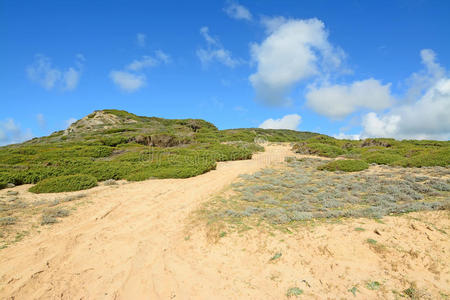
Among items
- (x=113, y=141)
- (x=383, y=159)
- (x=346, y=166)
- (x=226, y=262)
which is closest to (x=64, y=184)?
(x=226, y=262)

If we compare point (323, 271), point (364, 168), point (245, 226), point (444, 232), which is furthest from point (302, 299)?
point (364, 168)

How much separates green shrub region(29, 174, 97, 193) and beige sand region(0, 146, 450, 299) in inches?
175

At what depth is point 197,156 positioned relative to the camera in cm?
1694

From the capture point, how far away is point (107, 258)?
5113 mm

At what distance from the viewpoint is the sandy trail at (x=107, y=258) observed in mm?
4156

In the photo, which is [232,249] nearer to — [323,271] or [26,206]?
[323,271]

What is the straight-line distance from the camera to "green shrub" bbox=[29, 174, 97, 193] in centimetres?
1005

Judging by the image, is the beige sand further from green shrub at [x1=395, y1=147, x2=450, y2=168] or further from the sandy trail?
green shrub at [x1=395, y1=147, x2=450, y2=168]

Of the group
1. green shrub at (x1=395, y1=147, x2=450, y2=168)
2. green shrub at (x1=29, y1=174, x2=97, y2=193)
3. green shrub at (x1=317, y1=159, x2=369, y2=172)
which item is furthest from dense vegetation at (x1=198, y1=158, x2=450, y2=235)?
green shrub at (x1=29, y1=174, x2=97, y2=193)

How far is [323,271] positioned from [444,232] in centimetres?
291

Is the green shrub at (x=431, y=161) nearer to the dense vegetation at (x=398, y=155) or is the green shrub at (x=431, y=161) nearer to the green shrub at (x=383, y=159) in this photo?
the dense vegetation at (x=398, y=155)

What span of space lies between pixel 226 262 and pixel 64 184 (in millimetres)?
9329

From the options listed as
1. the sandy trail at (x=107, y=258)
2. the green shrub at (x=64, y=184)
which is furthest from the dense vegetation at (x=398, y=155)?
the green shrub at (x=64, y=184)

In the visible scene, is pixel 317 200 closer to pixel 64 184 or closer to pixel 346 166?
pixel 346 166
